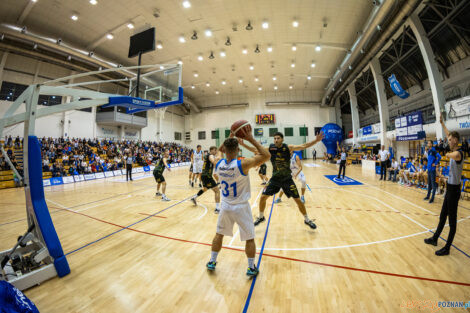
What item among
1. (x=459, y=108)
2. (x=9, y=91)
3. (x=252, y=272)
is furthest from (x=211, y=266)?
(x=9, y=91)

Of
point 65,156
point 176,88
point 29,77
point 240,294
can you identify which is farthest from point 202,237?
point 29,77

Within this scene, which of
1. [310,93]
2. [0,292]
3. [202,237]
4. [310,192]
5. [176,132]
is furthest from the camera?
[176,132]

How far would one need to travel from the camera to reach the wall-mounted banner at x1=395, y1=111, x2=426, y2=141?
12.6m

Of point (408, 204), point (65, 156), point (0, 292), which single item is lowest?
point (408, 204)

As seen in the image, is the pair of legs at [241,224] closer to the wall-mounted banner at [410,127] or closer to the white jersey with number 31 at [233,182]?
the white jersey with number 31 at [233,182]

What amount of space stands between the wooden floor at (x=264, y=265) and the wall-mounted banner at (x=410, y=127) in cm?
973

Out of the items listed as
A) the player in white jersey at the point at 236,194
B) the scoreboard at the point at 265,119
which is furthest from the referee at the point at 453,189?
the scoreboard at the point at 265,119

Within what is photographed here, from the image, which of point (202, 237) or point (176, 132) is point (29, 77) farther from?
point (202, 237)

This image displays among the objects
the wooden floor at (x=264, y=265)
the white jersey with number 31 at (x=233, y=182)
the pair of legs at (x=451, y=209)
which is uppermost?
the white jersey with number 31 at (x=233, y=182)

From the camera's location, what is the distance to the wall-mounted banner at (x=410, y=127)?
12.6 meters

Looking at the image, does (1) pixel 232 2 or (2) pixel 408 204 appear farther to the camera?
(1) pixel 232 2

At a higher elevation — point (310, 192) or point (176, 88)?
point (176, 88)

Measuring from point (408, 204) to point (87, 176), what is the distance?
18.3m

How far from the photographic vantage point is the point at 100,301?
89.0 inches
